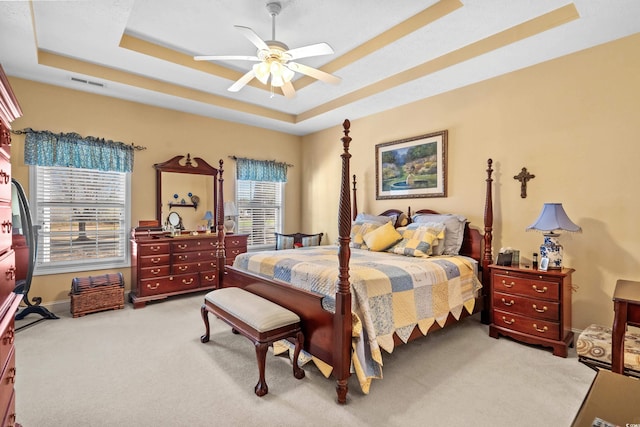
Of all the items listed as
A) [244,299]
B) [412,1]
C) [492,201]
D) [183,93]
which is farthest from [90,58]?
[492,201]

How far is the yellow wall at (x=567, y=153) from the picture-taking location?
2.89m

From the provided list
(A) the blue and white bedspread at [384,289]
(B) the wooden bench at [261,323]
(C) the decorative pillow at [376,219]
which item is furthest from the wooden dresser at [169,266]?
(C) the decorative pillow at [376,219]

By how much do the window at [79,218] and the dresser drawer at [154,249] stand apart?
55 cm

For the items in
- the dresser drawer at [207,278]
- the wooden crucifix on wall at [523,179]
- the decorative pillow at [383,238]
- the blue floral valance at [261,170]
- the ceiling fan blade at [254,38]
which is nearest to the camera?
the ceiling fan blade at [254,38]

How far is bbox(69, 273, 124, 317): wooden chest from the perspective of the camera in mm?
3768

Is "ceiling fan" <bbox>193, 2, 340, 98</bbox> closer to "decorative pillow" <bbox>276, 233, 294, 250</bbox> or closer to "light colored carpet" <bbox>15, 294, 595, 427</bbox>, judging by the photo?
"light colored carpet" <bbox>15, 294, 595, 427</bbox>

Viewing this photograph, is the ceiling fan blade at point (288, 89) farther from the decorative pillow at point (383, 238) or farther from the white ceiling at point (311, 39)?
the decorative pillow at point (383, 238)

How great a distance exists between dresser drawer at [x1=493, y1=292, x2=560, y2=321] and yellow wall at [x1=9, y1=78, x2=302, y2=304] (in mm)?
4037

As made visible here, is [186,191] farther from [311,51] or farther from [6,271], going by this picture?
[6,271]

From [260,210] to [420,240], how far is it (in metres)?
3.24

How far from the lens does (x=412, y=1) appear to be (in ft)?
9.14

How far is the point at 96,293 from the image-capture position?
3891 millimetres

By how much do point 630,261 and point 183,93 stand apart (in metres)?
5.36

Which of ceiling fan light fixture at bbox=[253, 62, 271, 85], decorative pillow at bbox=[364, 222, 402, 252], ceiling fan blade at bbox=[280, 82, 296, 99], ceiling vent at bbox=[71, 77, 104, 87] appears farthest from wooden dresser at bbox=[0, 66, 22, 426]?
decorative pillow at bbox=[364, 222, 402, 252]
